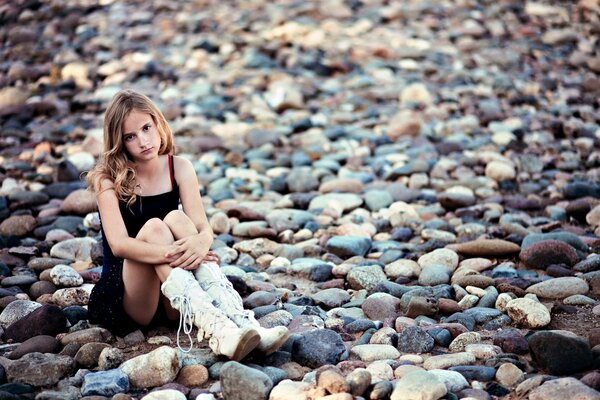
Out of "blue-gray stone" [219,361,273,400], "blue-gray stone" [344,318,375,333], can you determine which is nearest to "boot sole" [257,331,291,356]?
"blue-gray stone" [219,361,273,400]

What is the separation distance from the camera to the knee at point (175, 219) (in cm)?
346

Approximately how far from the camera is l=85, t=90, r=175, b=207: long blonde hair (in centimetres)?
352

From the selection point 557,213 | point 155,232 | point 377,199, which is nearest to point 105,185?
point 155,232

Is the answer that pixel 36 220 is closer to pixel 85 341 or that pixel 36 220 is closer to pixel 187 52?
pixel 85 341

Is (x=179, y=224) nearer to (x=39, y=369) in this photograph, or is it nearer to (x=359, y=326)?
(x=39, y=369)

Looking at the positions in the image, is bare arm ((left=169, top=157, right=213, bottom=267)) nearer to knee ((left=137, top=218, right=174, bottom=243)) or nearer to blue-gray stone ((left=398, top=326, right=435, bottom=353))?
knee ((left=137, top=218, right=174, bottom=243))

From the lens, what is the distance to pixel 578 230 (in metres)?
4.82

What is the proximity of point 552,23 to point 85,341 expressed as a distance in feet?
28.9

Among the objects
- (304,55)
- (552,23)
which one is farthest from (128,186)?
(552,23)

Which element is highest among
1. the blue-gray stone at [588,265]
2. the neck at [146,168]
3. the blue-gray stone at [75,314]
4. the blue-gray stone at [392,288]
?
the neck at [146,168]

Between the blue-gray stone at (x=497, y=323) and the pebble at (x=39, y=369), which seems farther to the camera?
the blue-gray stone at (x=497, y=323)

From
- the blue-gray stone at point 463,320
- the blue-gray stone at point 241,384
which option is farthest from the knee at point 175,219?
the blue-gray stone at point 463,320

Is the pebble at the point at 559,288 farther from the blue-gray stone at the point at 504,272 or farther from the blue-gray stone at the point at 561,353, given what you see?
the blue-gray stone at the point at 561,353

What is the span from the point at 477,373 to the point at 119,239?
1700 mm
